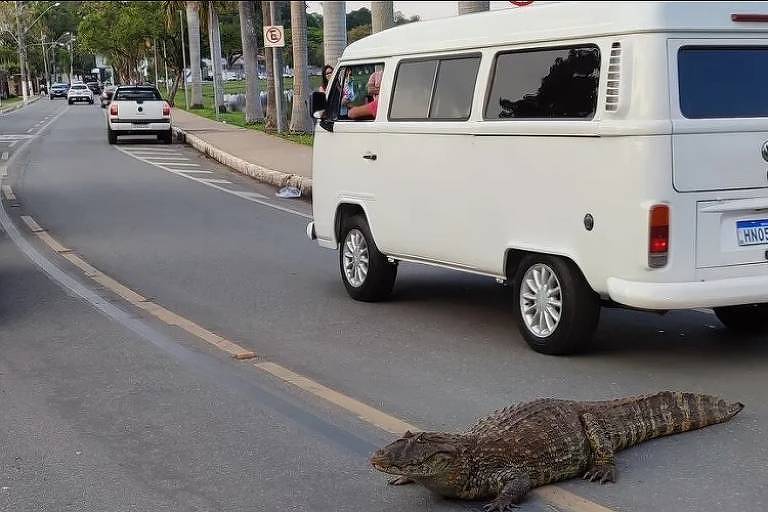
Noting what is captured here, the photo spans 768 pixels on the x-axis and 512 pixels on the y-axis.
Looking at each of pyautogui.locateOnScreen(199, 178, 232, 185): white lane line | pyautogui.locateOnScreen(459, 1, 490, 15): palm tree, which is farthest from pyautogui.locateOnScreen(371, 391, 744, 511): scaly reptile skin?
pyautogui.locateOnScreen(199, 178, 232, 185): white lane line

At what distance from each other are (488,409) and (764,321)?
2.87 metres

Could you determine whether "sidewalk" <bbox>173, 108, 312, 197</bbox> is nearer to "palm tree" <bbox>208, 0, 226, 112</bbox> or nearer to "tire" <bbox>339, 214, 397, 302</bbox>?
"palm tree" <bbox>208, 0, 226, 112</bbox>

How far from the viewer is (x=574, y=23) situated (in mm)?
6762

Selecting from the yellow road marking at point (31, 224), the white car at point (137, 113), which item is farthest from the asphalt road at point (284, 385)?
the white car at point (137, 113)

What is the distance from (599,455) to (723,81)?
2.91 meters

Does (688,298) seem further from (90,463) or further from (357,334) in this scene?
(90,463)

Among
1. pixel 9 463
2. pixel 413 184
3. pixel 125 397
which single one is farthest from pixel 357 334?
pixel 9 463

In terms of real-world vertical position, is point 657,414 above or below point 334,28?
below

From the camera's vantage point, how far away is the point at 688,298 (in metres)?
6.39

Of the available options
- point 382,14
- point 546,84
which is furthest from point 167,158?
point 546,84

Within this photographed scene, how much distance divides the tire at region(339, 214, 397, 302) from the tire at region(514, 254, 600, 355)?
1.92 meters

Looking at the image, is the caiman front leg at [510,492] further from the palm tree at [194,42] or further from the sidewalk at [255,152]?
the palm tree at [194,42]

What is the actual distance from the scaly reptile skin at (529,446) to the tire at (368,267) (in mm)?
3963

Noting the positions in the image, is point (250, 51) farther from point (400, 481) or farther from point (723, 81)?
point (400, 481)
